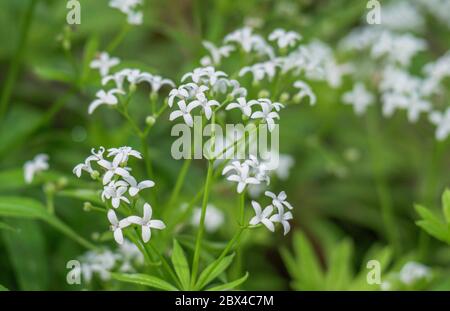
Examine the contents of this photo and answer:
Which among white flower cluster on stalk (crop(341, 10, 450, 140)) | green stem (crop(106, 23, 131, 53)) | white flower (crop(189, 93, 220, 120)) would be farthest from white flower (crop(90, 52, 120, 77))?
white flower cluster on stalk (crop(341, 10, 450, 140))

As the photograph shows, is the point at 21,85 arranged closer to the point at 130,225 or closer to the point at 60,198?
the point at 60,198

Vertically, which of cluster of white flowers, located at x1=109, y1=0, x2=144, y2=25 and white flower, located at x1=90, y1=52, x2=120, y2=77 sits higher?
cluster of white flowers, located at x1=109, y1=0, x2=144, y2=25

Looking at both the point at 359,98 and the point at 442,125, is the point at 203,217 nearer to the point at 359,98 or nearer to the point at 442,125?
the point at 442,125

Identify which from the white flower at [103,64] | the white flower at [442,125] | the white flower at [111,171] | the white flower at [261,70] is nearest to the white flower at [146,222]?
the white flower at [111,171]

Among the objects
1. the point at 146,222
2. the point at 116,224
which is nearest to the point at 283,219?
the point at 146,222

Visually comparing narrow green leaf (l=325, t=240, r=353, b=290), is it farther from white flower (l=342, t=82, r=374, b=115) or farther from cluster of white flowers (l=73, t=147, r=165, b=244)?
cluster of white flowers (l=73, t=147, r=165, b=244)
